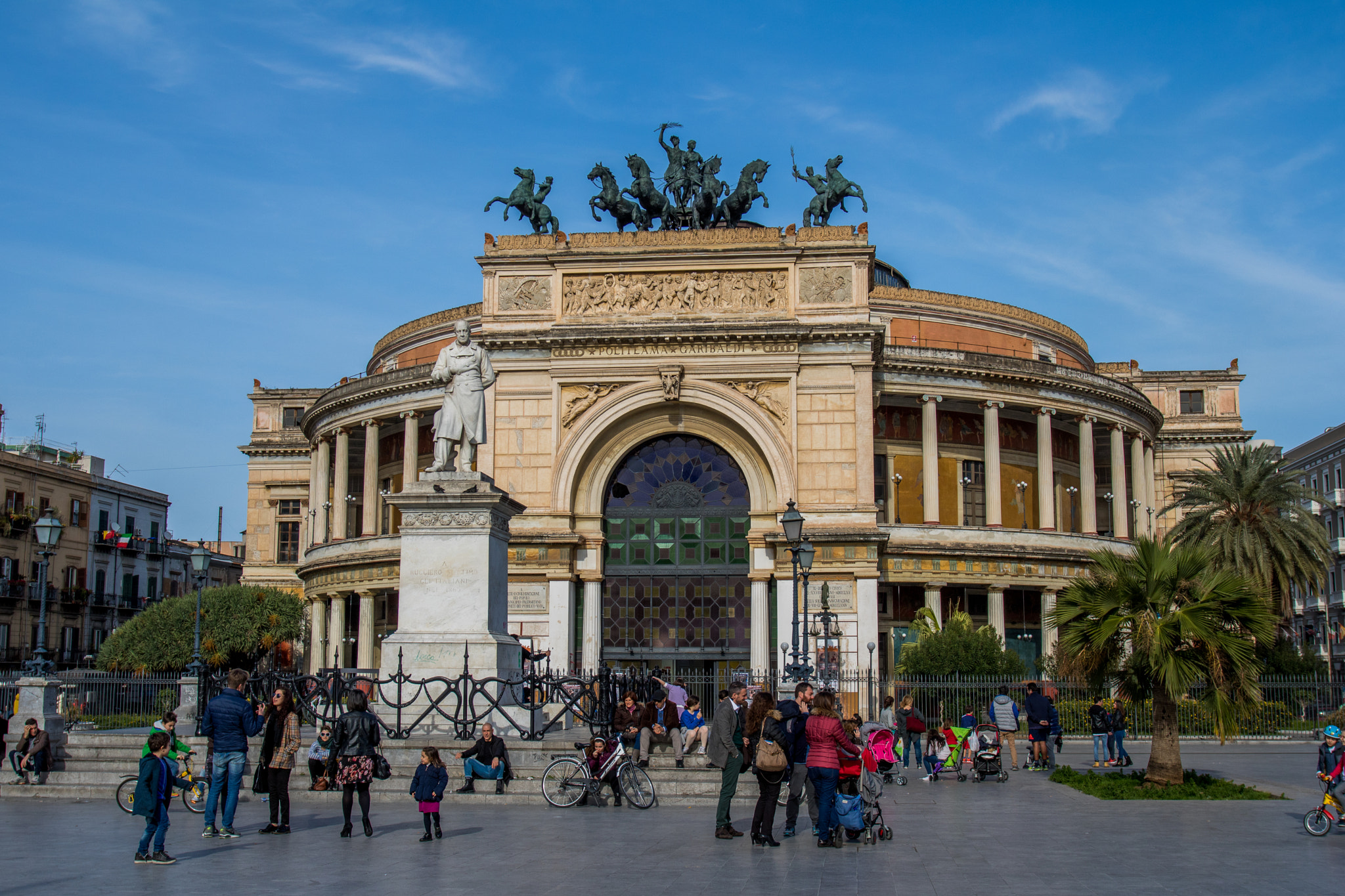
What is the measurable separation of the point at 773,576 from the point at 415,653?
2636cm

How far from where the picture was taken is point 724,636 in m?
45.6

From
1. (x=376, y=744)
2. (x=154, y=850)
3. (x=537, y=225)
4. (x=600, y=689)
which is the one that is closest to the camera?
(x=154, y=850)

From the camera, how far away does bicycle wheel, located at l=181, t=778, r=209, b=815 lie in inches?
698

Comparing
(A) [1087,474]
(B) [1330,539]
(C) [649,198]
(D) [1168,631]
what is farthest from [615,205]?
(B) [1330,539]

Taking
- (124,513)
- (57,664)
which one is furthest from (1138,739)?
(124,513)

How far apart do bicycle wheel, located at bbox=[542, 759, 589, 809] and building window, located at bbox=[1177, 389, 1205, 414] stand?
5544 centimetres

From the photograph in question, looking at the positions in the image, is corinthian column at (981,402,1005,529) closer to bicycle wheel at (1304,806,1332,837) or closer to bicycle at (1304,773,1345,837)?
bicycle at (1304,773,1345,837)

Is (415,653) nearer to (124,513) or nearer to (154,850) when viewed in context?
(154,850)

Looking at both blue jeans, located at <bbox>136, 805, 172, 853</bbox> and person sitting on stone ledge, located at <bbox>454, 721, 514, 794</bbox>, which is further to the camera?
person sitting on stone ledge, located at <bbox>454, 721, 514, 794</bbox>

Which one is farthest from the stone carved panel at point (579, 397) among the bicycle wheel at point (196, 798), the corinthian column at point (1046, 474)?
the bicycle wheel at point (196, 798)

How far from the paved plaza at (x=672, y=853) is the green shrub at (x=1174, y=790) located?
2.70 ft

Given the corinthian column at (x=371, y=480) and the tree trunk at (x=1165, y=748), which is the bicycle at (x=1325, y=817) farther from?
the corinthian column at (x=371, y=480)

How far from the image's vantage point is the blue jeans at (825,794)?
47.7 ft

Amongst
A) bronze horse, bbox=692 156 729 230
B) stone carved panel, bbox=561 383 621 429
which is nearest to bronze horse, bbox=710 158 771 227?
bronze horse, bbox=692 156 729 230
